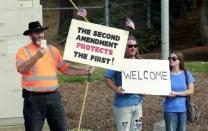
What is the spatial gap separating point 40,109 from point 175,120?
1.78 m

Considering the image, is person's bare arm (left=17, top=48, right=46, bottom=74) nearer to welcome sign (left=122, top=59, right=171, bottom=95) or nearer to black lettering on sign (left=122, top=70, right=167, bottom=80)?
welcome sign (left=122, top=59, right=171, bottom=95)

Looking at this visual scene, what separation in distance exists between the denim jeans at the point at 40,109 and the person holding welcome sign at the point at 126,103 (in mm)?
694

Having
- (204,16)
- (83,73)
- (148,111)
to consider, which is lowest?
(148,111)

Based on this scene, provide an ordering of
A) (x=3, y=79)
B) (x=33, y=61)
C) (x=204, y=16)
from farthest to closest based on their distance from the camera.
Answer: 1. (x=204, y=16)
2. (x=3, y=79)
3. (x=33, y=61)

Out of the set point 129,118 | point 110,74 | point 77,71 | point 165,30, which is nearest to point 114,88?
point 110,74

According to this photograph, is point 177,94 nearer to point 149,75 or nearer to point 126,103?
point 149,75

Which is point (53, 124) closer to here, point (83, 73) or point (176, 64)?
point (83, 73)

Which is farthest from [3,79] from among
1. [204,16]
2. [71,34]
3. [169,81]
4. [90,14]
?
[90,14]

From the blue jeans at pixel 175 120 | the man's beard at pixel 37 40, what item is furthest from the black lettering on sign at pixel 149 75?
the man's beard at pixel 37 40

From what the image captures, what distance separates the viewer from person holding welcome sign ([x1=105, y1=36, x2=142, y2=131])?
7.97 meters

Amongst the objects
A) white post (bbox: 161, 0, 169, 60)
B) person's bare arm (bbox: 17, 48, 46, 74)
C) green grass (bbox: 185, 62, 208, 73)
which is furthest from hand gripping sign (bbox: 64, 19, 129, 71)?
green grass (bbox: 185, 62, 208, 73)

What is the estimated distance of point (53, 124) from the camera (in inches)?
319

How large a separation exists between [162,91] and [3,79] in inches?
128

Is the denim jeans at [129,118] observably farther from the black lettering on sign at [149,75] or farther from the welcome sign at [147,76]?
the black lettering on sign at [149,75]
